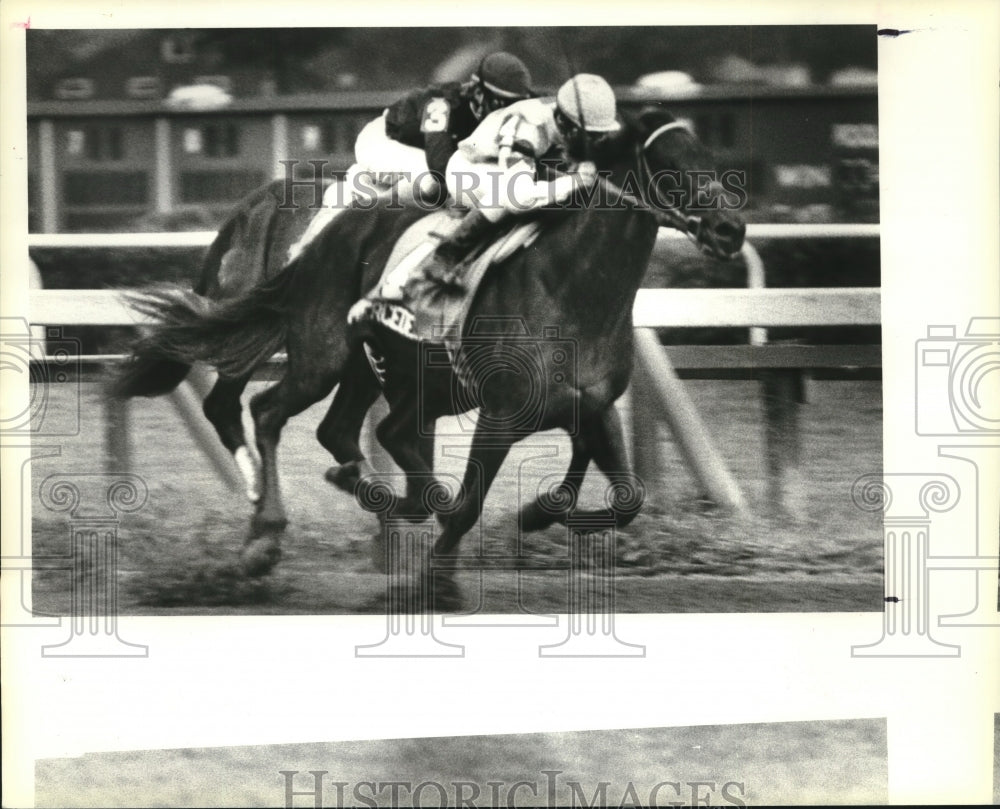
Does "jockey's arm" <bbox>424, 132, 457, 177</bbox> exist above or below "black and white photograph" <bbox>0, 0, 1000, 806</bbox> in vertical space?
above

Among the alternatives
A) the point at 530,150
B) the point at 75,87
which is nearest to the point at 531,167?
the point at 530,150

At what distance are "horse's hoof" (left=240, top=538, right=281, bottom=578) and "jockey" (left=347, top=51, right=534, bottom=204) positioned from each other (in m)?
1.52

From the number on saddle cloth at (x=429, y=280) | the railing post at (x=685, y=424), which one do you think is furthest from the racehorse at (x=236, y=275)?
the railing post at (x=685, y=424)

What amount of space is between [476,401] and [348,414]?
52 cm

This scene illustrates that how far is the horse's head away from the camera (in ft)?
13.3

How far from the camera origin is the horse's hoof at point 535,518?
13.5ft

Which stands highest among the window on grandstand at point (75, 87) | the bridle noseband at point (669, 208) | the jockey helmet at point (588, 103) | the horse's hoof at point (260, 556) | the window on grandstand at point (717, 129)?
the window on grandstand at point (75, 87)

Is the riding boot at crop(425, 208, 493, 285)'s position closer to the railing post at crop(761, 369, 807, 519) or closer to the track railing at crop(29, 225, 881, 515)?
the track railing at crop(29, 225, 881, 515)

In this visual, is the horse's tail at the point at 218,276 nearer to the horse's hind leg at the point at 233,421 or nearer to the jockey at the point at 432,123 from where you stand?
the horse's hind leg at the point at 233,421

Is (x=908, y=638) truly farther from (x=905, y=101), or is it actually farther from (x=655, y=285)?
(x=905, y=101)

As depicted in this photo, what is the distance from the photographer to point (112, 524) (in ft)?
13.6

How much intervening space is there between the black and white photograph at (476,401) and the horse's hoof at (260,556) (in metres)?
0.01

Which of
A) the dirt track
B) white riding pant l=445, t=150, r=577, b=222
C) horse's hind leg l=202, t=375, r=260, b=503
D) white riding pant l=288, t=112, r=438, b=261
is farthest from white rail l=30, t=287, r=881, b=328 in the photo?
white riding pant l=288, t=112, r=438, b=261

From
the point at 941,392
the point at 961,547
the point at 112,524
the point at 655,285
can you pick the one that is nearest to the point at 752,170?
the point at 655,285
